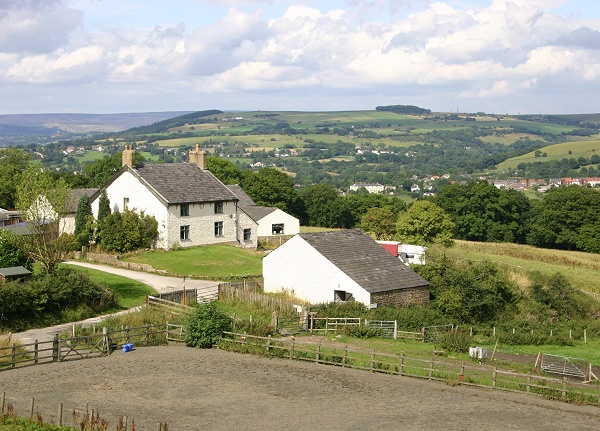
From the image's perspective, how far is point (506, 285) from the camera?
51.0m

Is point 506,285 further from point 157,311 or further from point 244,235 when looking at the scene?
point 244,235

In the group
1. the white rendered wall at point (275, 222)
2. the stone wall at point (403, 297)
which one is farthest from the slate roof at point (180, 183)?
the stone wall at point (403, 297)

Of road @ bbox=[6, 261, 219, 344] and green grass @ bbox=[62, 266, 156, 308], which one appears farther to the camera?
green grass @ bbox=[62, 266, 156, 308]

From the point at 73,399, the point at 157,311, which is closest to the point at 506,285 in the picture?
the point at 157,311

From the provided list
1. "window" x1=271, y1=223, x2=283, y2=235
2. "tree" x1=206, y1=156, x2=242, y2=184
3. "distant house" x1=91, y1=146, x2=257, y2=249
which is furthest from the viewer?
"tree" x1=206, y1=156, x2=242, y2=184

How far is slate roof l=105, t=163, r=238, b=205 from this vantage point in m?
66.2

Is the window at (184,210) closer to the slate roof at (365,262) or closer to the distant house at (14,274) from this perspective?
the slate roof at (365,262)

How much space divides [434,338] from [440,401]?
1241 centimetres

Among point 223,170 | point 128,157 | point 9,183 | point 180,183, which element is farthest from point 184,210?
point 223,170

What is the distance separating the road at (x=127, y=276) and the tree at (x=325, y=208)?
56.2 m

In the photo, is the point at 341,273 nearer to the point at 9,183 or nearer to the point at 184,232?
the point at 184,232

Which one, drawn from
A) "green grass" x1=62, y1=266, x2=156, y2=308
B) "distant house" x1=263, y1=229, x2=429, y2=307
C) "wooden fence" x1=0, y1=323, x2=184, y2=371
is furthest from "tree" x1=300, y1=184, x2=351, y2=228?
"wooden fence" x1=0, y1=323, x2=184, y2=371

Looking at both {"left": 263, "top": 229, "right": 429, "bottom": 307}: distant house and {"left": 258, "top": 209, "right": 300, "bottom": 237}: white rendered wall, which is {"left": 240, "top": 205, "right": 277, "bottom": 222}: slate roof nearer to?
{"left": 258, "top": 209, "right": 300, "bottom": 237}: white rendered wall

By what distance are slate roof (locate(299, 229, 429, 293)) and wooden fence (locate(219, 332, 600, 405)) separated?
811 cm
